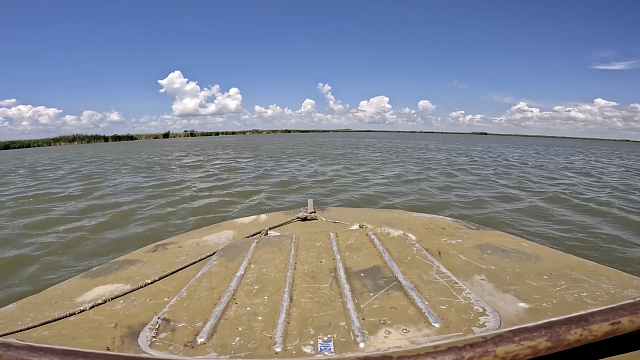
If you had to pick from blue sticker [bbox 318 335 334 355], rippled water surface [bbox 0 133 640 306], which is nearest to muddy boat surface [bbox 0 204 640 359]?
blue sticker [bbox 318 335 334 355]

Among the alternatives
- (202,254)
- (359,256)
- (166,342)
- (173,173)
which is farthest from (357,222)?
(173,173)

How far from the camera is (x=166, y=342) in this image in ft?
7.16

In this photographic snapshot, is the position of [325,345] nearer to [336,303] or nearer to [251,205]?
[336,303]

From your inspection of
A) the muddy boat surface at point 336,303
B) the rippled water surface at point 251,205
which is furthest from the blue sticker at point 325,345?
the rippled water surface at point 251,205

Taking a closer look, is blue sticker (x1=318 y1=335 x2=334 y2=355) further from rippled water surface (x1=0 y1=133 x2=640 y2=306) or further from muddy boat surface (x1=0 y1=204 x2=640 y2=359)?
rippled water surface (x1=0 y1=133 x2=640 y2=306)

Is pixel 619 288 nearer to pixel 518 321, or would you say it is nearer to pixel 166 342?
pixel 518 321

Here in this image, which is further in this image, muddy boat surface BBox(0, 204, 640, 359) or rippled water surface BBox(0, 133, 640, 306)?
rippled water surface BBox(0, 133, 640, 306)

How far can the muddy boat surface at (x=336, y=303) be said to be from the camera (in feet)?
6.17

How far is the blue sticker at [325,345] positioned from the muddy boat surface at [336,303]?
1cm

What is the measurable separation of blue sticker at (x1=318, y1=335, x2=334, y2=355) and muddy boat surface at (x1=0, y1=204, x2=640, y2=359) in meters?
0.01

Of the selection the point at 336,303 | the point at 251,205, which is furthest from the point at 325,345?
the point at 251,205

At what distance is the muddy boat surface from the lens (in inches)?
74.1

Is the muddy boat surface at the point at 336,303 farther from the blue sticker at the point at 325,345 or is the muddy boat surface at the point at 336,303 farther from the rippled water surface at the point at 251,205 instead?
the rippled water surface at the point at 251,205

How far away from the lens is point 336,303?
2.56m
